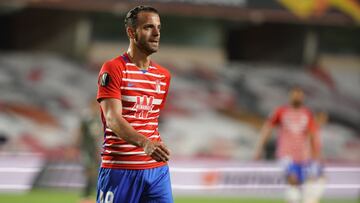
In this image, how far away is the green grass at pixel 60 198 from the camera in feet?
46.5

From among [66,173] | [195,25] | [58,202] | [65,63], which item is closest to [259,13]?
[195,25]

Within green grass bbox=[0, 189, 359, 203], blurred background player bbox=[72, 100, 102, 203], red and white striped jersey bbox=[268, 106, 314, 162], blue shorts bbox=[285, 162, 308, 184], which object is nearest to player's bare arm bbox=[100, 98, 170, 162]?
blurred background player bbox=[72, 100, 102, 203]

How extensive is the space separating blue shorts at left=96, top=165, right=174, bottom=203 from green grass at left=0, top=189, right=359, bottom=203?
8575mm

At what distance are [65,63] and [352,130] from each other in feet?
27.8

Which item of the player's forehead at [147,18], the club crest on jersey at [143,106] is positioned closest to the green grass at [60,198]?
the club crest on jersey at [143,106]

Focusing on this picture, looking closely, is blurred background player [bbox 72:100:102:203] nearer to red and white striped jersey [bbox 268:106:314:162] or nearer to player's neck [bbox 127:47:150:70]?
red and white striped jersey [bbox 268:106:314:162]

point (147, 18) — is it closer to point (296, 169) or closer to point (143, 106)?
point (143, 106)

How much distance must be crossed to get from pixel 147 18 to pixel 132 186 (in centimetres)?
117

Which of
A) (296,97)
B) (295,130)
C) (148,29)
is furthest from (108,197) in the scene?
(295,130)

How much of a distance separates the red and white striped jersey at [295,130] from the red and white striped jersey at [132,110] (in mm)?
7035

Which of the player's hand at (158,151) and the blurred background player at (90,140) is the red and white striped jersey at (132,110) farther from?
the blurred background player at (90,140)

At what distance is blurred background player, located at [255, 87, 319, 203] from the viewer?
1248 centimetres

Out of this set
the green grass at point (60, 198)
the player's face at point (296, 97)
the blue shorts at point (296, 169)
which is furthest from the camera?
the green grass at point (60, 198)

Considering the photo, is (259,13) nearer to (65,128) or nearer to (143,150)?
(65,128)
